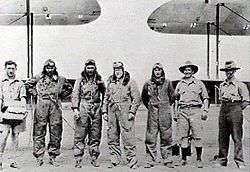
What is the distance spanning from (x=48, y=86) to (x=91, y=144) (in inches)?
16.7

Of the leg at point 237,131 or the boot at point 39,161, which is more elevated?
the leg at point 237,131

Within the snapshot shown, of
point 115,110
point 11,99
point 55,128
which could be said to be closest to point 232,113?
A: point 115,110

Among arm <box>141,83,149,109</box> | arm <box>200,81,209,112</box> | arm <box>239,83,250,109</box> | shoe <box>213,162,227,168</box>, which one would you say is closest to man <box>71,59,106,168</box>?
arm <box>141,83,149,109</box>

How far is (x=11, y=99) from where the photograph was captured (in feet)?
10.3

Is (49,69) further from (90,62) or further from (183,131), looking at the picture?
(183,131)

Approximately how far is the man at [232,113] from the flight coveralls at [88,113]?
72 centimetres

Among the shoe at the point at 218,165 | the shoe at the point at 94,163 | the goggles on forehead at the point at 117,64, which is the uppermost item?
the goggles on forehead at the point at 117,64

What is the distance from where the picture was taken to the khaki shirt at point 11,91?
10.3 feet

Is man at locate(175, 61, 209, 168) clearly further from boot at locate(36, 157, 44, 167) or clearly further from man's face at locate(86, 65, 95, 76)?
boot at locate(36, 157, 44, 167)

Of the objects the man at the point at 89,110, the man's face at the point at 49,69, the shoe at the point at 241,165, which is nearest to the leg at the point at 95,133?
the man at the point at 89,110

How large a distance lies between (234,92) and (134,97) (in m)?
0.60

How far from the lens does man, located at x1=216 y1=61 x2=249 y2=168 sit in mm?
3164

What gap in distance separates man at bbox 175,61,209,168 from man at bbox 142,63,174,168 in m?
0.06

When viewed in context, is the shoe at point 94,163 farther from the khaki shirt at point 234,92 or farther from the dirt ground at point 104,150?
the khaki shirt at point 234,92
